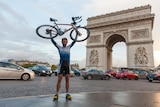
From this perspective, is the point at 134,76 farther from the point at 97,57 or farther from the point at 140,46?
the point at 97,57

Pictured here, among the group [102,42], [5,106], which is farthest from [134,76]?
[5,106]

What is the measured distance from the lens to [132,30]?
31953 mm

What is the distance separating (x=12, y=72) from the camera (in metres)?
11.5

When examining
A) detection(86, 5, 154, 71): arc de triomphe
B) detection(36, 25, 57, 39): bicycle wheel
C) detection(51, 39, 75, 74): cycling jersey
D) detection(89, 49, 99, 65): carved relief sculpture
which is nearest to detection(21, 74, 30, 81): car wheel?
detection(36, 25, 57, 39): bicycle wheel

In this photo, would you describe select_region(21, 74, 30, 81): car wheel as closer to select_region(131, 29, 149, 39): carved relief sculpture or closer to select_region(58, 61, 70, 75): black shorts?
select_region(58, 61, 70, 75): black shorts

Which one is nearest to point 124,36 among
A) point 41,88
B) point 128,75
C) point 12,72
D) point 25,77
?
point 128,75

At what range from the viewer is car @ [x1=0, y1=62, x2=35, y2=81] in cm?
1124

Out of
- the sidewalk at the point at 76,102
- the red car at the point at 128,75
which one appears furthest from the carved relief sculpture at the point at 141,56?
the sidewalk at the point at 76,102

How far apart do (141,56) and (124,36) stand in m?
5.68

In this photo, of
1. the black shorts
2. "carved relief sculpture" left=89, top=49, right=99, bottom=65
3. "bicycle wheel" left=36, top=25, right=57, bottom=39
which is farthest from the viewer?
"carved relief sculpture" left=89, top=49, right=99, bottom=65

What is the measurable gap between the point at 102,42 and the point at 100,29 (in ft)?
9.95

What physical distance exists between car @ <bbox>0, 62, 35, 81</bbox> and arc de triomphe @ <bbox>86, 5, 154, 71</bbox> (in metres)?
A: 22.4

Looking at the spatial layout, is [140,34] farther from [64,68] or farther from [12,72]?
[64,68]

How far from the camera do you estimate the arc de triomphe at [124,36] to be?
29516mm
